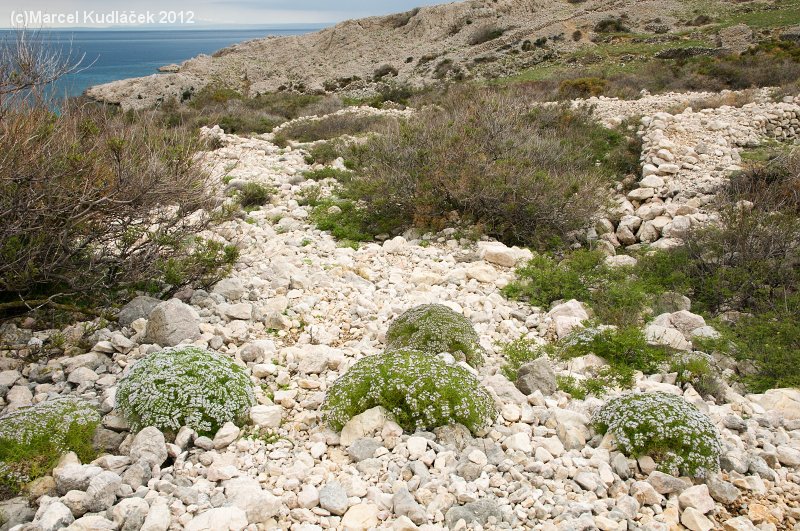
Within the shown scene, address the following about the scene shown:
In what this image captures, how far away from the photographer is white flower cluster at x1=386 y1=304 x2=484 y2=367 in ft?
18.2

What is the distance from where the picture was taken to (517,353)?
588 centimetres

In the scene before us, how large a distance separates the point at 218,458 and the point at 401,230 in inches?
239

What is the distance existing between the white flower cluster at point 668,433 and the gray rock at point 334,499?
2034 millimetres

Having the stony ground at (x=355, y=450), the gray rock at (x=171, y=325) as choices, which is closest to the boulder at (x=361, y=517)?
the stony ground at (x=355, y=450)

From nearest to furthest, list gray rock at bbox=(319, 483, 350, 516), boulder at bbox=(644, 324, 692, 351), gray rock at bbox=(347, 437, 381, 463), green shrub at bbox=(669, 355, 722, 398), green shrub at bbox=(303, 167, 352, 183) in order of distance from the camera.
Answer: gray rock at bbox=(319, 483, 350, 516)
gray rock at bbox=(347, 437, 381, 463)
green shrub at bbox=(669, 355, 722, 398)
boulder at bbox=(644, 324, 692, 351)
green shrub at bbox=(303, 167, 352, 183)

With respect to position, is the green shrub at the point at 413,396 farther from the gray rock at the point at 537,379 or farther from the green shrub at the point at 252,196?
the green shrub at the point at 252,196

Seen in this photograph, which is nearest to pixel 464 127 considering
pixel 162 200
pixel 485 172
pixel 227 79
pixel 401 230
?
pixel 485 172

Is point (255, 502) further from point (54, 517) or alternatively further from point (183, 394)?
point (183, 394)

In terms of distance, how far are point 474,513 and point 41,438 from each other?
3067 mm

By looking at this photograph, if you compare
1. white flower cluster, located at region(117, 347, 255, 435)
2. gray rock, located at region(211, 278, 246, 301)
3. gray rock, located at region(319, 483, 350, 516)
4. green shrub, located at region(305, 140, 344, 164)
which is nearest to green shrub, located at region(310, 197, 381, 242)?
gray rock, located at region(211, 278, 246, 301)

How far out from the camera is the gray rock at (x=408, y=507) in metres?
3.55

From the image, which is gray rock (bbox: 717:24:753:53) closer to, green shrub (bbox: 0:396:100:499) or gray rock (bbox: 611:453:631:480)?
gray rock (bbox: 611:453:631:480)

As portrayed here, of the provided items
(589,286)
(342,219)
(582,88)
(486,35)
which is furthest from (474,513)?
(486,35)

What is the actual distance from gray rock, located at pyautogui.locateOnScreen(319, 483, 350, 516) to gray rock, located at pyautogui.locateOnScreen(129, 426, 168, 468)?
1.21 meters
